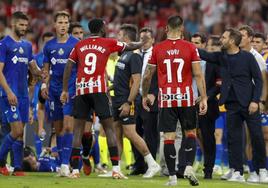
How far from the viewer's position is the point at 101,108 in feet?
51.1

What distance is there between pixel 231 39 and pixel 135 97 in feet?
5.82

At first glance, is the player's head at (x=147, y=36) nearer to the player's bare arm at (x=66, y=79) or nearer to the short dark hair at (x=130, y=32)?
the short dark hair at (x=130, y=32)

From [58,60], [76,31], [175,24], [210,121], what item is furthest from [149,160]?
[76,31]

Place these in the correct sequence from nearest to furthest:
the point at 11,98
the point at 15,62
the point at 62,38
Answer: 1. the point at 11,98
2. the point at 15,62
3. the point at 62,38

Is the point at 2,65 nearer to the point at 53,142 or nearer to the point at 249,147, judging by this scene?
the point at 53,142

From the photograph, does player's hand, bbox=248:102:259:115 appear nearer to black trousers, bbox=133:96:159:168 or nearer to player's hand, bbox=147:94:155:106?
player's hand, bbox=147:94:155:106

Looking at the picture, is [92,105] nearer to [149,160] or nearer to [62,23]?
[149,160]

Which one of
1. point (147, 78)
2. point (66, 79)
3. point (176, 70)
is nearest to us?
point (176, 70)

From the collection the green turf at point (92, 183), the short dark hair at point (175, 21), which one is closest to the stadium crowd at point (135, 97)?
the short dark hair at point (175, 21)

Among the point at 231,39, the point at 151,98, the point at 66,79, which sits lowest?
the point at 151,98

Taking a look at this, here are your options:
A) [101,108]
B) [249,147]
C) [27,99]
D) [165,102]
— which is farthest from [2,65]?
[249,147]

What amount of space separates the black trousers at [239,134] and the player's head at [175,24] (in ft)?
6.38

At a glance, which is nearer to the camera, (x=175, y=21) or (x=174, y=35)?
(x=175, y=21)

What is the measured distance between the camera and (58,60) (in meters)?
16.6
